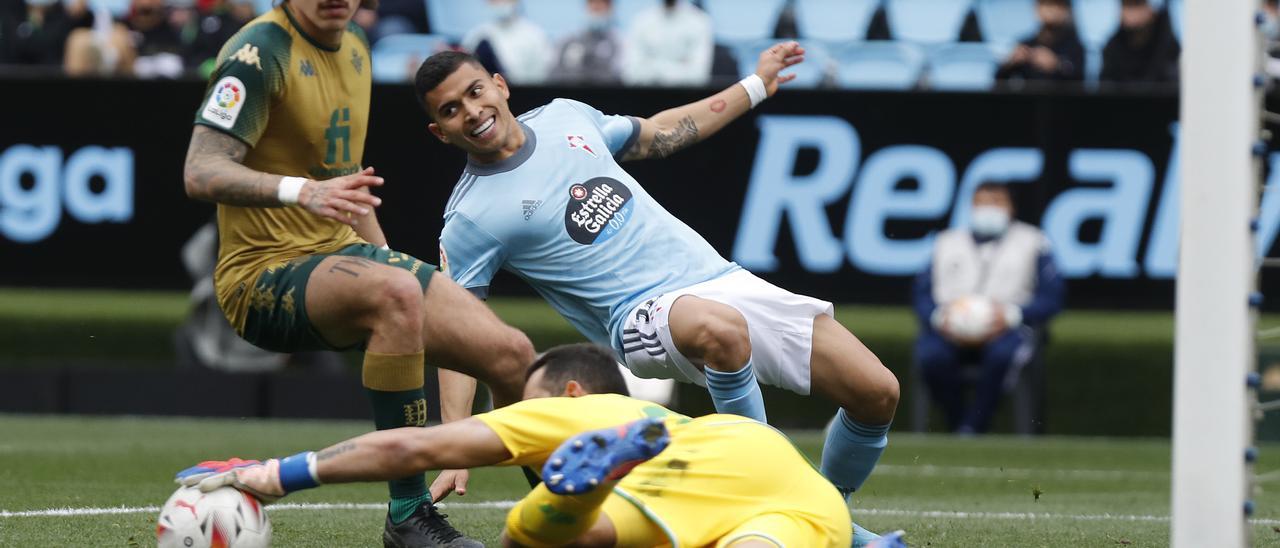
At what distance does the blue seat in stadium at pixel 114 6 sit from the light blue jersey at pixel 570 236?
35.6 feet

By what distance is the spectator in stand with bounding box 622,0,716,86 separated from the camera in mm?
15094

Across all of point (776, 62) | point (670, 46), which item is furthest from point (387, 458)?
point (670, 46)

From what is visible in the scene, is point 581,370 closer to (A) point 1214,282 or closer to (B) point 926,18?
(A) point 1214,282

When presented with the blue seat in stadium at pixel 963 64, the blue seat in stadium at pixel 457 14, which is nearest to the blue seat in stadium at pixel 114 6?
the blue seat in stadium at pixel 457 14

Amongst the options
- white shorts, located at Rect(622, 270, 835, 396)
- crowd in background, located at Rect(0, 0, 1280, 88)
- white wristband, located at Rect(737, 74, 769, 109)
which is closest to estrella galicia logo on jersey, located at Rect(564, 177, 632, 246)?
white shorts, located at Rect(622, 270, 835, 396)

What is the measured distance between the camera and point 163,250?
43.5 ft

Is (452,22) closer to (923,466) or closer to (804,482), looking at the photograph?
(923,466)

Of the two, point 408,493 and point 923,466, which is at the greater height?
point 408,493

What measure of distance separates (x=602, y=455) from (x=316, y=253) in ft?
6.20

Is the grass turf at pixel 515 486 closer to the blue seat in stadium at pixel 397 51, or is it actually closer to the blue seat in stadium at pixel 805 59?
the blue seat in stadium at pixel 805 59

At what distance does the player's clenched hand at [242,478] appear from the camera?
15.4ft

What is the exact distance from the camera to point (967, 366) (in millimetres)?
12578

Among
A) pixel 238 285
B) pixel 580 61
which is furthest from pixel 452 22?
pixel 238 285

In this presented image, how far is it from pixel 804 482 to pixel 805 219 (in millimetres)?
8112
